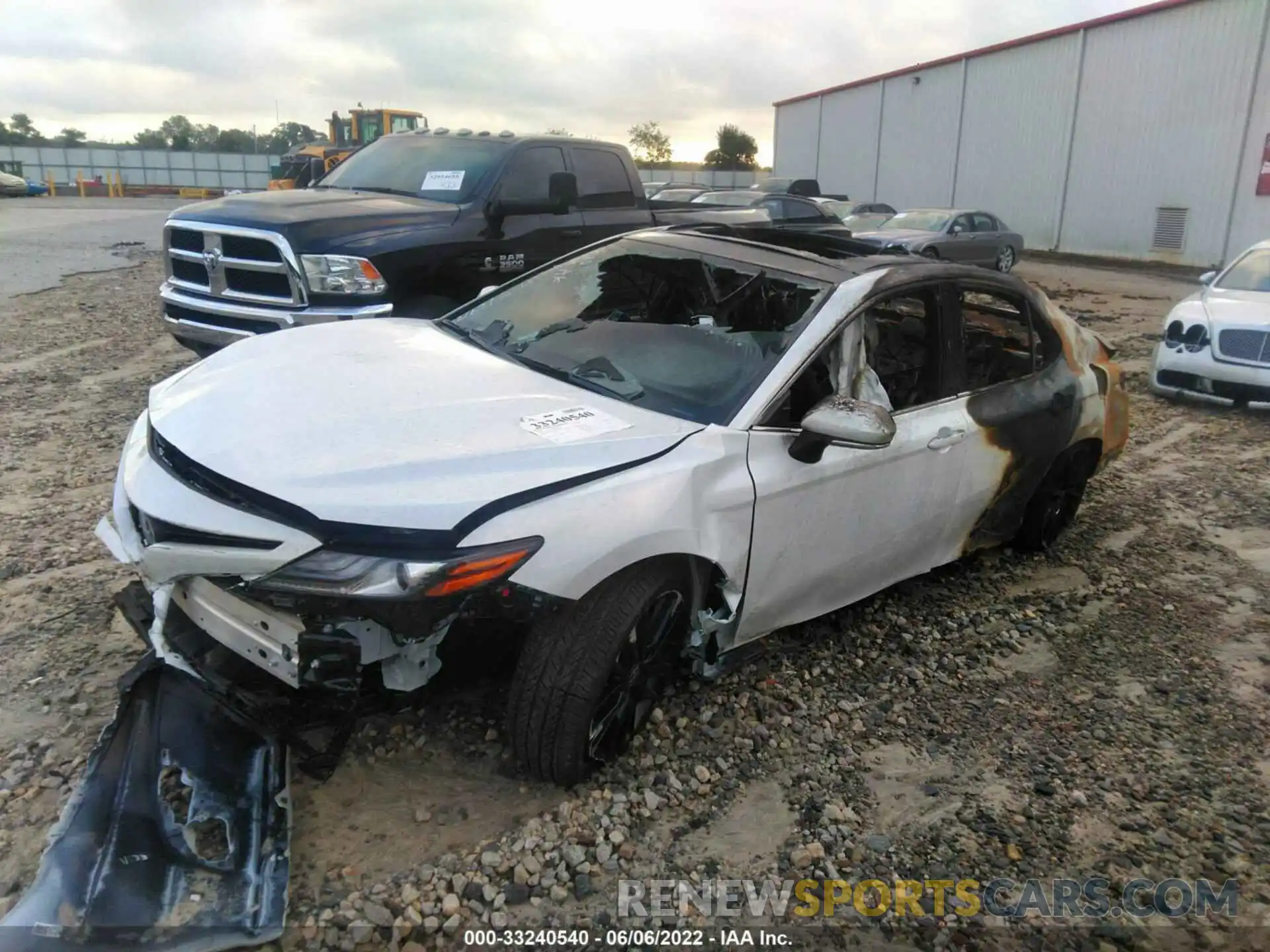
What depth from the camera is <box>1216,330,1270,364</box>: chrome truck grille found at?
7.79m

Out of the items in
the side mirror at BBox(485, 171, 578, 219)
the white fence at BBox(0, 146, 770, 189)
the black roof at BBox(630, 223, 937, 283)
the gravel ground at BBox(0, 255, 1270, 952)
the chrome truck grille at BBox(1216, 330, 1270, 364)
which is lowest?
the gravel ground at BBox(0, 255, 1270, 952)

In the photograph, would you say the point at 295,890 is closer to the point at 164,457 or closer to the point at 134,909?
the point at 134,909

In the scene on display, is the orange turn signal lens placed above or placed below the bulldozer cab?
below

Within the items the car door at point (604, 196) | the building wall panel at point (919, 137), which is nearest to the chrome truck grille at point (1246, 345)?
the car door at point (604, 196)

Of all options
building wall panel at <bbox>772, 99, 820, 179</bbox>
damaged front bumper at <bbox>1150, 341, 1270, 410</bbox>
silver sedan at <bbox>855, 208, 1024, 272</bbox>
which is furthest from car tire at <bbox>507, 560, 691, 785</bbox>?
building wall panel at <bbox>772, 99, 820, 179</bbox>

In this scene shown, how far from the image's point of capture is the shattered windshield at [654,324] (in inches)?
125

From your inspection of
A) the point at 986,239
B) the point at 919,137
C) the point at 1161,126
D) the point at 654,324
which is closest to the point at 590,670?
the point at 654,324

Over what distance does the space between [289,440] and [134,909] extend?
1.20m

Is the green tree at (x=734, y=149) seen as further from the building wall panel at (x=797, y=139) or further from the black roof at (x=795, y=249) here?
the black roof at (x=795, y=249)

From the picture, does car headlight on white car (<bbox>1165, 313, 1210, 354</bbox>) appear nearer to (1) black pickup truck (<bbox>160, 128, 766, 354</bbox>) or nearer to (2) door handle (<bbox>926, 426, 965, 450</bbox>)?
(1) black pickup truck (<bbox>160, 128, 766, 354</bbox>)

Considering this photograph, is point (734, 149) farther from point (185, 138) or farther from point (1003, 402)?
point (1003, 402)

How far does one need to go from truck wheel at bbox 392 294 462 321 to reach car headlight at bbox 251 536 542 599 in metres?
3.84

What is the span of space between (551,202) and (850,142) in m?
33.5

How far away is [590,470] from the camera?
260cm
